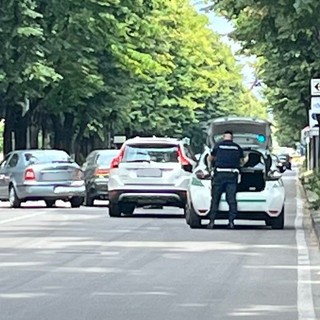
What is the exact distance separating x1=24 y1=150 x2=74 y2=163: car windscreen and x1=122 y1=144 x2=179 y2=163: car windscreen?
557 cm

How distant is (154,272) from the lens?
1498 centimetres

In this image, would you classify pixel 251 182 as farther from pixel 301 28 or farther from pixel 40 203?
pixel 40 203

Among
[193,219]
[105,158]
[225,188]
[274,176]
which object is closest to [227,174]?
[225,188]

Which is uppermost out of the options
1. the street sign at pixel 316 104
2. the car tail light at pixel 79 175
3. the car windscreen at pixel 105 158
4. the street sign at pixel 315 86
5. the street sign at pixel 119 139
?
the street sign at pixel 315 86

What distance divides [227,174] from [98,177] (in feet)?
37.0

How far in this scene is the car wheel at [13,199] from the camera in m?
31.1

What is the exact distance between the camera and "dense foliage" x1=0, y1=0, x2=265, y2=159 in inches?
1478

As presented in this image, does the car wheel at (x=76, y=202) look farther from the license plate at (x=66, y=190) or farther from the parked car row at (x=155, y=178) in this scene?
the license plate at (x=66, y=190)

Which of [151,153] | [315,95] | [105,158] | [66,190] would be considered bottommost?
[66,190]

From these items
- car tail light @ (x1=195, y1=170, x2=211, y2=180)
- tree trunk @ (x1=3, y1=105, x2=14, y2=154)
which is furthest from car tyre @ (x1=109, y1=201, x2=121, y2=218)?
tree trunk @ (x1=3, y1=105, x2=14, y2=154)

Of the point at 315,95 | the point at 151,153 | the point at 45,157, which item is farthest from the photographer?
the point at 45,157

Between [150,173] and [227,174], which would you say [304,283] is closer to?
[227,174]

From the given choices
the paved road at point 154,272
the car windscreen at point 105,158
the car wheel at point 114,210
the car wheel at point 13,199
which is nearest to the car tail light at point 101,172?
the car windscreen at point 105,158

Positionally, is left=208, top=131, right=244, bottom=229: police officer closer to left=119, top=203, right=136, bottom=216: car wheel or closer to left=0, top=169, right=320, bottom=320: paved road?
left=0, top=169, right=320, bottom=320: paved road
